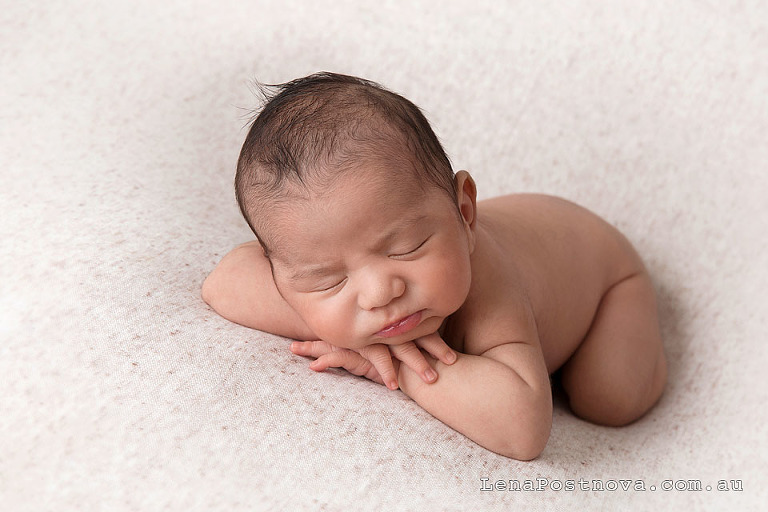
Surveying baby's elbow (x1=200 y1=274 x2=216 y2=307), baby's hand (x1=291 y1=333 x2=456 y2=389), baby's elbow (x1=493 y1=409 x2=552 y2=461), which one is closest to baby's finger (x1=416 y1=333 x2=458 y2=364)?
baby's hand (x1=291 y1=333 x2=456 y2=389)

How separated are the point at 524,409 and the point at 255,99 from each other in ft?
2.97

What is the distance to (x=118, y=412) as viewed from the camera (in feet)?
3.06

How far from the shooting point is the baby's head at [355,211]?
95 centimetres

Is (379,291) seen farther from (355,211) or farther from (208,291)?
(208,291)

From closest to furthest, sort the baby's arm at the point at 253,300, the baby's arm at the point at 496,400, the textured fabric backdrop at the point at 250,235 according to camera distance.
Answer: the textured fabric backdrop at the point at 250,235 → the baby's arm at the point at 496,400 → the baby's arm at the point at 253,300

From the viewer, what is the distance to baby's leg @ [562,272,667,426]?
1312 mm

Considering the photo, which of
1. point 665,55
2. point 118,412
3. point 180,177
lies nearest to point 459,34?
point 665,55

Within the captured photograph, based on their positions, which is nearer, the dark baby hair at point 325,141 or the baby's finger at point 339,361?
the dark baby hair at point 325,141

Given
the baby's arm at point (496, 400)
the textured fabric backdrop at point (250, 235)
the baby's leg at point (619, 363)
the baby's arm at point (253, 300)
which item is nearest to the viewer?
the textured fabric backdrop at point (250, 235)

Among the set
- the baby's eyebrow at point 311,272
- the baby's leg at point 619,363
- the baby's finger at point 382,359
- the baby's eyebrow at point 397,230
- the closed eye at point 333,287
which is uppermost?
the baby's eyebrow at point 397,230

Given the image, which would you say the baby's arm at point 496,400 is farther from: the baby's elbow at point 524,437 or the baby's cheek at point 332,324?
the baby's cheek at point 332,324

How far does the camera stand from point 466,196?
3.59ft

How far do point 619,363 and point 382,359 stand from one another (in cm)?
43

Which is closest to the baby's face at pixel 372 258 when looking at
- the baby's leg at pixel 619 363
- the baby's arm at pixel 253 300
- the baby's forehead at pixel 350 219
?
the baby's forehead at pixel 350 219
